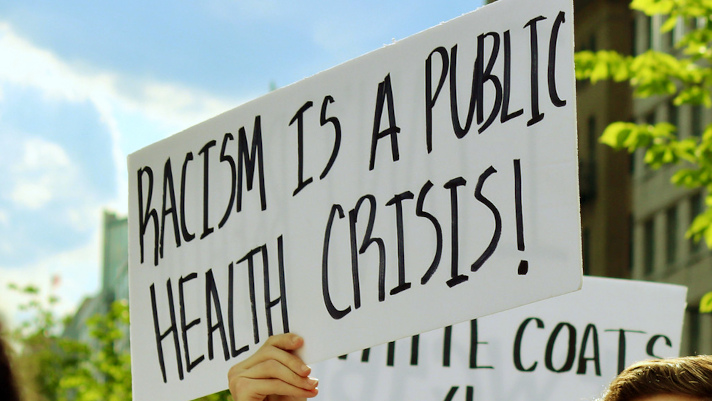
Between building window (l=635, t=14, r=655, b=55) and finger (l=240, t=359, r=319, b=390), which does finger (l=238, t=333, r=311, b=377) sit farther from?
building window (l=635, t=14, r=655, b=55)

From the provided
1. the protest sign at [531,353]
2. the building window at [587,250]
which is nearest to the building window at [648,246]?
the building window at [587,250]

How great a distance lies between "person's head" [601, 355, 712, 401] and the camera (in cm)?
205

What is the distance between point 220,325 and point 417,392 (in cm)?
110

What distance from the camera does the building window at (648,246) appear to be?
889 inches

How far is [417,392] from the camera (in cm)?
336

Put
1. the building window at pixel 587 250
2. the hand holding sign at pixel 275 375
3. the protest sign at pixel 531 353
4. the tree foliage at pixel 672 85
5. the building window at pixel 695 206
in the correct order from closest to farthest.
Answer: the hand holding sign at pixel 275 375
the protest sign at pixel 531 353
the tree foliage at pixel 672 85
the building window at pixel 695 206
the building window at pixel 587 250

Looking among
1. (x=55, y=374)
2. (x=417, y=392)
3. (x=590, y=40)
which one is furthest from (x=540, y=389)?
(x=590, y=40)

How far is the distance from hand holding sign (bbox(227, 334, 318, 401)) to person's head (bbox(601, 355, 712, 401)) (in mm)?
673

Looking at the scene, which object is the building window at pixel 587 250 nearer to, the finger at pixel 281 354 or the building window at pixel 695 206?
the building window at pixel 695 206

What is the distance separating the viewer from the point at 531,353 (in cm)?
342

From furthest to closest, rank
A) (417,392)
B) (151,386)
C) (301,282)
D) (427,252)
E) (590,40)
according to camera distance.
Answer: (590,40) < (417,392) < (151,386) < (301,282) < (427,252)

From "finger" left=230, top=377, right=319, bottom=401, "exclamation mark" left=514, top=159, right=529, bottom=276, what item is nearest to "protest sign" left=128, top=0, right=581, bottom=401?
"exclamation mark" left=514, top=159, right=529, bottom=276

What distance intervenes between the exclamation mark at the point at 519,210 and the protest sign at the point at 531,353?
1.36 metres

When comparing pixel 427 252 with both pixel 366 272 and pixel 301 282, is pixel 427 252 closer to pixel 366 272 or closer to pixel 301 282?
pixel 366 272
